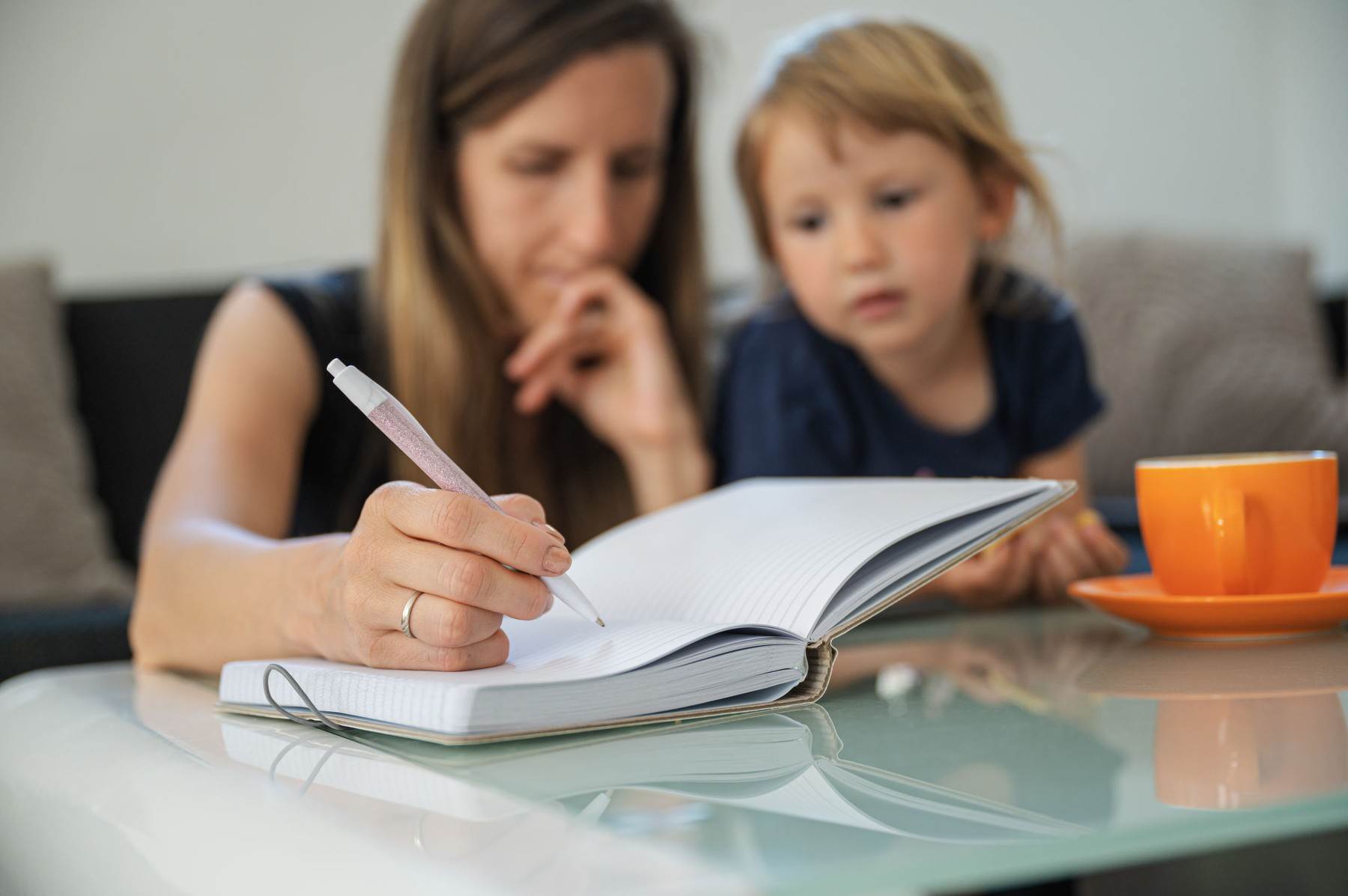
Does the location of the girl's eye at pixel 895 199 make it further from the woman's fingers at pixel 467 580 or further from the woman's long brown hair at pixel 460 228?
the woman's fingers at pixel 467 580

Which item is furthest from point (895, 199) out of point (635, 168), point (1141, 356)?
point (1141, 356)

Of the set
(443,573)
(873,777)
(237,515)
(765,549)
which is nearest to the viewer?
(873,777)

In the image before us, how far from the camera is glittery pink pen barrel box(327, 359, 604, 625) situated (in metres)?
0.55

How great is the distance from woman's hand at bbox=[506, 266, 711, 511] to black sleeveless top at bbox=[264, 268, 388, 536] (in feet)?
0.55

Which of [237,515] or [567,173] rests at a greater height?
[567,173]

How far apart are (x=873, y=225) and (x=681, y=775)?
971mm

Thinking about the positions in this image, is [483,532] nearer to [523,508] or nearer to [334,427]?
[523,508]

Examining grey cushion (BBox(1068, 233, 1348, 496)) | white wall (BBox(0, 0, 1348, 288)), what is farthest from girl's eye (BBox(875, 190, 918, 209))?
grey cushion (BBox(1068, 233, 1348, 496))

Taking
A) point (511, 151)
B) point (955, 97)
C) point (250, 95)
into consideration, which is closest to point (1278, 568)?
point (955, 97)

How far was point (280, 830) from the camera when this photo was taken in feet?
1.26

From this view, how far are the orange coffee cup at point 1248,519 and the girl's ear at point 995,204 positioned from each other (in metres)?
0.77

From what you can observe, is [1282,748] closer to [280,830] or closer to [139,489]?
[280,830]

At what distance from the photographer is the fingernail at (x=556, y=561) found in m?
0.54

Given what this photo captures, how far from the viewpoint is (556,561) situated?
1.77 feet
